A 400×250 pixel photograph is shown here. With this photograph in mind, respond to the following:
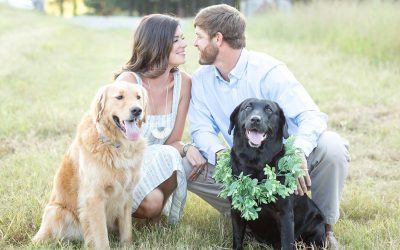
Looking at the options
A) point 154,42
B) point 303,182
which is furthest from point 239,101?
point 303,182

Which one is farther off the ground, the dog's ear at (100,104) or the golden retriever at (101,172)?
the dog's ear at (100,104)

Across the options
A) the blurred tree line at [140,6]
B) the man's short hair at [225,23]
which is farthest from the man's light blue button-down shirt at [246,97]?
the blurred tree line at [140,6]

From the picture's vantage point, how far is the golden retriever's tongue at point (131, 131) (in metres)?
3.44

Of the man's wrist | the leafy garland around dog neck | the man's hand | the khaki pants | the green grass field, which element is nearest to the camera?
the leafy garland around dog neck

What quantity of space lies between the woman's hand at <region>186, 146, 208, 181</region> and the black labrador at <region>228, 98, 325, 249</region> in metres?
0.52

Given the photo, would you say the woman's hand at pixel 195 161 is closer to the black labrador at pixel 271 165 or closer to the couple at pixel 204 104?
the couple at pixel 204 104

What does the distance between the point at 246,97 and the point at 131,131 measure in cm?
93

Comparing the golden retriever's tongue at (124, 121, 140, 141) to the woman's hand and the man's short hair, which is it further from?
the man's short hair

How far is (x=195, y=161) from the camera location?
398 cm

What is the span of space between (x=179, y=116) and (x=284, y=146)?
1.04 meters

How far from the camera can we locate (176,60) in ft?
13.3

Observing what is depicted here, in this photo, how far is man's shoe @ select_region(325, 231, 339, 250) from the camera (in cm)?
361

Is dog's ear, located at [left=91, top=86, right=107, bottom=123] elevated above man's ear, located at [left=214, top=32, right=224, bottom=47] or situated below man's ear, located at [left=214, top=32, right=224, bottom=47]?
below

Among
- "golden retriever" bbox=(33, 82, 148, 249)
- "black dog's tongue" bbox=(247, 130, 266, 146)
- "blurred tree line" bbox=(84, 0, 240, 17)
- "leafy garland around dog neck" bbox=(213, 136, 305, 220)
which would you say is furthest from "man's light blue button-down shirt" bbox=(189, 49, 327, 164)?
"blurred tree line" bbox=(84, 0, 240, 17)
